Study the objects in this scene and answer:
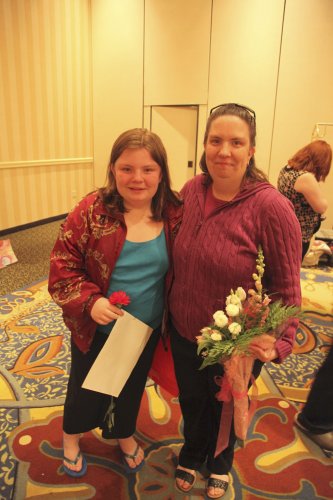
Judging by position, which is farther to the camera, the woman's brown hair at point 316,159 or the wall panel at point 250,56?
the wall panel at point 250,56

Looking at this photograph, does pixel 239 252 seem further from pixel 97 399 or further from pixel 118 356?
pixel 97 399

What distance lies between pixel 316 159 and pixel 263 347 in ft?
6.86

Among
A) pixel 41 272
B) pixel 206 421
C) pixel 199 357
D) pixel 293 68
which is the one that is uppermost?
pixel 293 68

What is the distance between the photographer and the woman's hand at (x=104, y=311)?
1.12 meters

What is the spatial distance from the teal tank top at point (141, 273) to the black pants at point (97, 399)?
18cm

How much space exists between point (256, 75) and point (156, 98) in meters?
1.60

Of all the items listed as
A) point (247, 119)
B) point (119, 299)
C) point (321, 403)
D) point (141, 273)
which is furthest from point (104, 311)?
point (321, 403)

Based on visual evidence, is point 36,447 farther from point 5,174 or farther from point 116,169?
point 5,174

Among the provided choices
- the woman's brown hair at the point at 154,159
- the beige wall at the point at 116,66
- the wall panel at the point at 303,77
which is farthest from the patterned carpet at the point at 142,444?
the beige wall at the point at 116,66

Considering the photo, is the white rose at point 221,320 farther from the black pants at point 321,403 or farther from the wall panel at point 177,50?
the wall panel at point 177,50

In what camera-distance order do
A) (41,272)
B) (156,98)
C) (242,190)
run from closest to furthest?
(242,190) < (41,272) < (156,98)

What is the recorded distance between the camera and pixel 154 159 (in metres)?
1.15

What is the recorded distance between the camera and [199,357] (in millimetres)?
1268

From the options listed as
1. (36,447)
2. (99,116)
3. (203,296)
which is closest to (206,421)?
(203,296)
